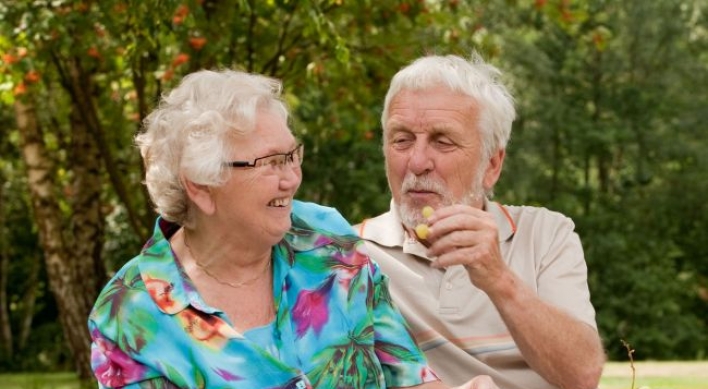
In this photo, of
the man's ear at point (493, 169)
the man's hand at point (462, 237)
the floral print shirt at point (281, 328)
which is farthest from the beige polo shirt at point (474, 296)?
the man's hand at point (462, 237)

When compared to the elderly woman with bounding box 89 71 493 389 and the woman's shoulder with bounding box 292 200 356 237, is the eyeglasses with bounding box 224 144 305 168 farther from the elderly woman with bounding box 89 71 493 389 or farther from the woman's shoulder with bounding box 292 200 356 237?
the woman's shoulder with bounding box 292 200 356 237

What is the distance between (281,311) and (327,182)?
19.8 metres

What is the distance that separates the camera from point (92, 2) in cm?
786

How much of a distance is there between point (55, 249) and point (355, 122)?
2.97m

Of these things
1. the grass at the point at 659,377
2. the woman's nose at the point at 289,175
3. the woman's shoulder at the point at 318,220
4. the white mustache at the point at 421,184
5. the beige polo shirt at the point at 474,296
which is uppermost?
Result: the woman's nose at the point at 289,175

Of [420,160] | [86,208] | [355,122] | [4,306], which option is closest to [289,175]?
[420,160]

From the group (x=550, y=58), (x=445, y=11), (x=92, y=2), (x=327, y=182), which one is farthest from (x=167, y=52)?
(x=550, y=58)

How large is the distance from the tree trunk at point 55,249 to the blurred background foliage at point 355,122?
18mm

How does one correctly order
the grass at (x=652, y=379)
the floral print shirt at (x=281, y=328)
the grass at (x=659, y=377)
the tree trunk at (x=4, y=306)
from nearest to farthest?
the floral print shirt at (x=281, y=328)
the grass at (x=652, y=379)
the grass at (x=659, y=377)
the tree trunk at (x=4, y=306)

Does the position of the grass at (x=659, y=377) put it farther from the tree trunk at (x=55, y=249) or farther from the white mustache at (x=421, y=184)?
the white mustache at (x=421, y=184)

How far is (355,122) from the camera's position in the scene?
1131cm

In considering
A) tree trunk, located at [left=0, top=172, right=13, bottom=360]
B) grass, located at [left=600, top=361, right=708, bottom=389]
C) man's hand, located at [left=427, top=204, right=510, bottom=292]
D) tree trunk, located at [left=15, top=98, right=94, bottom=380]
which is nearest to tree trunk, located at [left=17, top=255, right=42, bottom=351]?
tree trunk, located at [left=0, top=172, right=13, bottom=360]

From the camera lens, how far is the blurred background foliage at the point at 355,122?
810 cm

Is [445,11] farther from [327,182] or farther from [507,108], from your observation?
[327,182]
